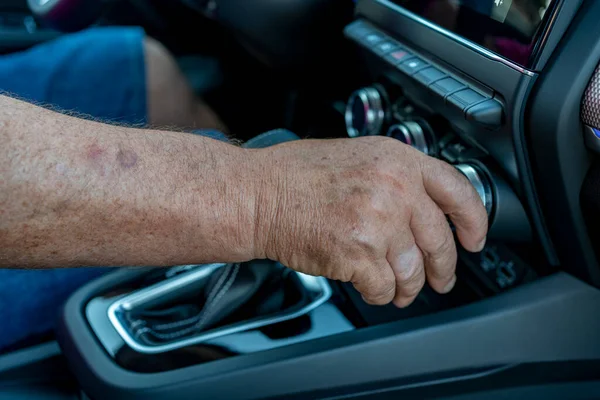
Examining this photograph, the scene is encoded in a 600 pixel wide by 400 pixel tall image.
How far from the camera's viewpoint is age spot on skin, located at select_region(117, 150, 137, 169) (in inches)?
23.6

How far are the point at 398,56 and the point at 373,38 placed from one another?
0.08m

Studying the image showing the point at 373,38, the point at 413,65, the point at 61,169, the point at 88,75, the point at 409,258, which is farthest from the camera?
the point at 88,75

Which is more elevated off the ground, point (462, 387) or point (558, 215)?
point (558, 215)

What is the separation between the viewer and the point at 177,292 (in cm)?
82

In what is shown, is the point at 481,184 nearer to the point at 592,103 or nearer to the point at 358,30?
the point at 592,103

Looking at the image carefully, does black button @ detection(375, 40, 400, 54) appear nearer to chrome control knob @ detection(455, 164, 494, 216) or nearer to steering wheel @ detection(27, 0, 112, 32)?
chrome control knob @ detection(455, 164, 494, 216)

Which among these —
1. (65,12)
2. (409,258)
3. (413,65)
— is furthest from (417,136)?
(65,12)

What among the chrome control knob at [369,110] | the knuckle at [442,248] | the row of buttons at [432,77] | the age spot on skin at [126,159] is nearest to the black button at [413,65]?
the row of buttons at [432,77]

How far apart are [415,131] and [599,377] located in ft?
1.15

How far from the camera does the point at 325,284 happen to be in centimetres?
83

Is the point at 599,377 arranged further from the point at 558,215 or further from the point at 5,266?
the point at 5,266

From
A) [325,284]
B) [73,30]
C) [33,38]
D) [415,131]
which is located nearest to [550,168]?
[415,131]

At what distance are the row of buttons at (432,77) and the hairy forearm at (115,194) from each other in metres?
0.22

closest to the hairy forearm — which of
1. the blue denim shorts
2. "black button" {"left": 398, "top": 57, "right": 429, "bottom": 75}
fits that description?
"black button" {"left": 398, "top": 57, "right": 429, "bottom": 75}
